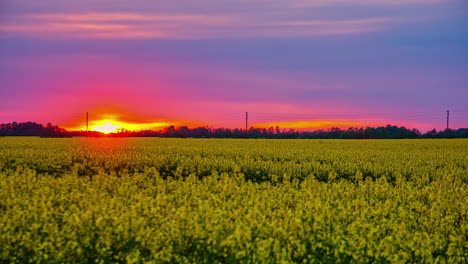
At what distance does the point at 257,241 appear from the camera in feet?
25.7

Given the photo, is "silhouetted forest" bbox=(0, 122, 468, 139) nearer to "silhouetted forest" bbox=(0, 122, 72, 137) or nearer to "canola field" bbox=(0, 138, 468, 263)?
"silhouetted forest" bbox=(0, 122, 72, 137)

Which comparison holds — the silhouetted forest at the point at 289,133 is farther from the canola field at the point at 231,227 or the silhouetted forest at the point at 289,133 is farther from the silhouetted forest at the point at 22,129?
the canola field at the point at 231,227

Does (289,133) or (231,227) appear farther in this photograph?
(289,133)

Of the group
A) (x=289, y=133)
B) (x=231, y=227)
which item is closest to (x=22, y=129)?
(x=289, y=133)

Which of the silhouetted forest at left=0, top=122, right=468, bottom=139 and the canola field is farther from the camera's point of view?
the silhouetted forest at left=0, top=122, right=468, bottom=139

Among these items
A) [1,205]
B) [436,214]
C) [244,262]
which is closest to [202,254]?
[244,262]

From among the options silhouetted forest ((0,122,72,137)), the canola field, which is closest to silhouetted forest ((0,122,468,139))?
silhouetted forest ((0,122,72,137))

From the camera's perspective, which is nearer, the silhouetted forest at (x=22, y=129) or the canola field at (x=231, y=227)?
the canola field at (x=231, y=227)

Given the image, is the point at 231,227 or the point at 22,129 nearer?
the point at 231,227

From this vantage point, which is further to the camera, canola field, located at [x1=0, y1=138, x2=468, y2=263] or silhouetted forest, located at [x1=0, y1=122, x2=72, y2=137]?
silhouetted forest, located at [x1=0, y1=122, x2=72, y2=137]

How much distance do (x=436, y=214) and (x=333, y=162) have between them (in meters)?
11.5

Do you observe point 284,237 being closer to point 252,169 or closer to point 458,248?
point 458,248

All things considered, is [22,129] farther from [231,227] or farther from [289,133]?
[231,227]

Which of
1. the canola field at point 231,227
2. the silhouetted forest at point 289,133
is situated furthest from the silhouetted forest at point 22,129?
the canola field at point 231,227
